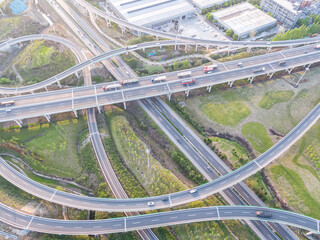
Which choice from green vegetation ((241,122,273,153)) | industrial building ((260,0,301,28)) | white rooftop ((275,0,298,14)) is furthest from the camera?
white rooftop ((275,0,298,14))

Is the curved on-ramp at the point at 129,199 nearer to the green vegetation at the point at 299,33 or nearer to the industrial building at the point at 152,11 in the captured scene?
the green vegetation at the point at 299,33

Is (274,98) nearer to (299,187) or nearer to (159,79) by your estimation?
(299,187)

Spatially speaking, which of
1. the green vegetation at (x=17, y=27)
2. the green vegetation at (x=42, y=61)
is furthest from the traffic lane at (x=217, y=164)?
the green vegetation at (x=17, y=27)

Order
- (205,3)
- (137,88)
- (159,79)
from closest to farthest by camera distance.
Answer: (137,88) → (159,79) → (205,3)

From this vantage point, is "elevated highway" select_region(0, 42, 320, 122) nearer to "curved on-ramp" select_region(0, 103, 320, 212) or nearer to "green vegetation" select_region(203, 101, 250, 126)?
"green vegetation" select_region(203, 101, 250, 126)

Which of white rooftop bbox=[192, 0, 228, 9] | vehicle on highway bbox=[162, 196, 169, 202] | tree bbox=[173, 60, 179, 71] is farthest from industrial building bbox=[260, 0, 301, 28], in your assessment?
vehicle on highway bbox=[162, 196, 169, 202]

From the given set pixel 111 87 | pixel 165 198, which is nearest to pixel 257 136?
pixel 165 198

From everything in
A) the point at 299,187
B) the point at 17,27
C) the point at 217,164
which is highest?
the point at 17,27

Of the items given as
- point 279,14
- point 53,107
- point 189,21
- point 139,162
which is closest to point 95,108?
point 53,107
